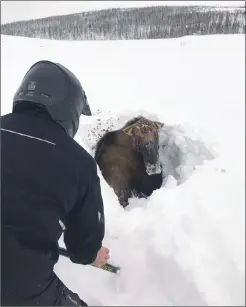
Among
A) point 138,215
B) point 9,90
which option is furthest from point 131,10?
point 138,215

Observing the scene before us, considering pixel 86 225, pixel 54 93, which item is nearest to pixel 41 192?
pixel 86 225

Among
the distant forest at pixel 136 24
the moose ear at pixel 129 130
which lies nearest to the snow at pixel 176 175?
the moose ear at pixel 129 130

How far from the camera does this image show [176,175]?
4145mm

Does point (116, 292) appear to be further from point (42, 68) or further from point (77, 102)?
point (42, 68)

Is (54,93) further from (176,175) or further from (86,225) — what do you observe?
(176,175)

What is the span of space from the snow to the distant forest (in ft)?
28.1

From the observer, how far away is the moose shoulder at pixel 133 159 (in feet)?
14.3

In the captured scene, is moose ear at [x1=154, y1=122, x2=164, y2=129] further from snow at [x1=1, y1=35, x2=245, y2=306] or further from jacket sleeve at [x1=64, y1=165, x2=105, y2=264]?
jacket sleeve at [x1=64, y1=165, x2=105, y2=264]

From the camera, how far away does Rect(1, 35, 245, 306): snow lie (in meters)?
2.65

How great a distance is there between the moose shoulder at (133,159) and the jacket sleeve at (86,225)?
101 inches

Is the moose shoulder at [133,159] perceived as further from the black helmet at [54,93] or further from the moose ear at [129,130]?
the black helmet at [54,93]

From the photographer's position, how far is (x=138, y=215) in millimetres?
3238

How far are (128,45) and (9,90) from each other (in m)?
4.20

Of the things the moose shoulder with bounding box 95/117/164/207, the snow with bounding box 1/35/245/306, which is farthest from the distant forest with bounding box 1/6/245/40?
the moose shoulder with bounding box 95/117/164/207
